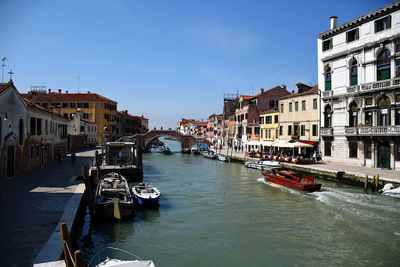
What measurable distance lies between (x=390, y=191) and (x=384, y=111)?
31.8 feet

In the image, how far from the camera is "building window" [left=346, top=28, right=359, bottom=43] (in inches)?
1091

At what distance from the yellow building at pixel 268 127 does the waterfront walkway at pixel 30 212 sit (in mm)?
28981

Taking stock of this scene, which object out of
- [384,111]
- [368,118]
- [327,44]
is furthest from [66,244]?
[327,44]

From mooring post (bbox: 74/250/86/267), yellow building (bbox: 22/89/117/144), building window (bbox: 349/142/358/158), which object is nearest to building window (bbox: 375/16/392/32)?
building window (bbox: 349/142/358/158)

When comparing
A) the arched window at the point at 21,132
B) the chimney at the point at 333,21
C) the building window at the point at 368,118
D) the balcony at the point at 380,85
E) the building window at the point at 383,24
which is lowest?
the arched window at the point at 21,132

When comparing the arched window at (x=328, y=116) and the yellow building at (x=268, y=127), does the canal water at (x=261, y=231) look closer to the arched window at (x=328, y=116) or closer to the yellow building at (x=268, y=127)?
the arched window at (x=328, y=116)

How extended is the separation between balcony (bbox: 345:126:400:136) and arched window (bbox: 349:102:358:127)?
93 cm

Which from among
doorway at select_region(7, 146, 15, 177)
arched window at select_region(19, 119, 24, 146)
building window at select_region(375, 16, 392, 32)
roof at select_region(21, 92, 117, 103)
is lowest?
doorway at select_region(7, 146, 15, 177)

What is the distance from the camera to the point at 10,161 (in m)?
18.6

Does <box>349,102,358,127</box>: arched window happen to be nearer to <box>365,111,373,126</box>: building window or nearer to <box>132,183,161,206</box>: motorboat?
<box>365,111,373,126</box>: building window

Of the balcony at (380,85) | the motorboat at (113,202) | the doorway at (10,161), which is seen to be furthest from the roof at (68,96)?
the balcony at (380,85)

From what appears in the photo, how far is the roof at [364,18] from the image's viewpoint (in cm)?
2419

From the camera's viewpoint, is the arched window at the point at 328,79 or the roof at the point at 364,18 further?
the arched window at the point at 328,79

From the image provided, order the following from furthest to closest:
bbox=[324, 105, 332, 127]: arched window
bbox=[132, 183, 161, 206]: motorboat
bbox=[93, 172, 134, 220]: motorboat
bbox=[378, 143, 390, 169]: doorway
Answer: bbox=[324, 105, 332, 127]: arched window → bbox=[378, 143, 390, 169]: doorway → bbox=[132, 183, 161, 206]: motorboat → bbox=[93, 172, 134, 220]: motorboat
